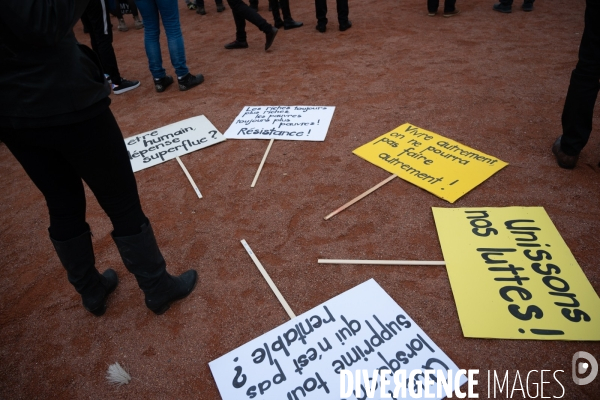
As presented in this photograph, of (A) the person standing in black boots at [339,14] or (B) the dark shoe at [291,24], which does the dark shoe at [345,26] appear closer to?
(A) the person standing in black boots at [339,14]

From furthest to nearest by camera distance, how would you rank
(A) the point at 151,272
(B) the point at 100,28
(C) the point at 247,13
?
(C) the point at 247,13
(B) the point at 100,28
(A) the point at 151,272

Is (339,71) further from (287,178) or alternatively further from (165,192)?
(165,192)

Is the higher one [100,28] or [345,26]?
[100,28]

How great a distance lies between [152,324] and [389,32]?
17.8 ft

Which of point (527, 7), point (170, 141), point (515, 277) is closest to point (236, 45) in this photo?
point (170, 141)

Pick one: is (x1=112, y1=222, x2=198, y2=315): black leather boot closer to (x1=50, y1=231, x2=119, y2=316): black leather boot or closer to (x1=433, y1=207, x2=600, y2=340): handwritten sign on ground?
(x1=50, y1=231, x2=119, y2=316): black leather boot

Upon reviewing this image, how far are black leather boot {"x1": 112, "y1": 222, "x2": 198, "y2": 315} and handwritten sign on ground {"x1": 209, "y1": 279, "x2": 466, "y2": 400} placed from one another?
0.46 meters

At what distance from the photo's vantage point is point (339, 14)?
5.98 meters

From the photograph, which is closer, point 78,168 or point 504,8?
point 78,168

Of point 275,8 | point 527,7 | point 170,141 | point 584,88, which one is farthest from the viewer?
point 275,8

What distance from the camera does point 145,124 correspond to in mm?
4055

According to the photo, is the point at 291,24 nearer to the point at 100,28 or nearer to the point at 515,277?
the point at 100,28

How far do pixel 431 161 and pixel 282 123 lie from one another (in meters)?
1.49

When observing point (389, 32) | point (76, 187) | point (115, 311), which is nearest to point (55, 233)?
point (76, 187)
